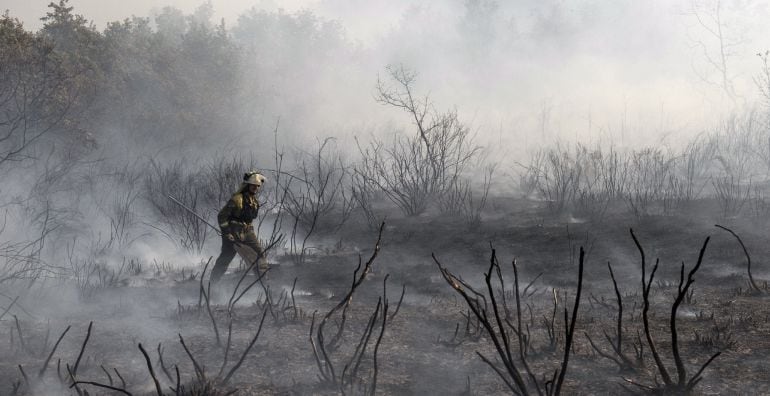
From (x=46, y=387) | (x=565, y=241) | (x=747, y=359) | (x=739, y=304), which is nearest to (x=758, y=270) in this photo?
(x=739, y=304)

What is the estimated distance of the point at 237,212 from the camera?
7438 millimetres

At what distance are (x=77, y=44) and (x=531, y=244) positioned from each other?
576 inches

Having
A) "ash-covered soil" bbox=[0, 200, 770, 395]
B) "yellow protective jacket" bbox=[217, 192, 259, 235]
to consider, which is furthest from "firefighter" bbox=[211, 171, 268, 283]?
"ash-covered soil" bbox=[0, 200, 770, 395]

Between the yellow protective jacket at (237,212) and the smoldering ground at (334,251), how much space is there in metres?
0.36

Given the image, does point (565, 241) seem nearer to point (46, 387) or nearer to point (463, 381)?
point (463, 381)

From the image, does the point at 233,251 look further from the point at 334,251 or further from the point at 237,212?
the point at 334,251

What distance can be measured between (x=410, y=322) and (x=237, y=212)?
2.54 metres

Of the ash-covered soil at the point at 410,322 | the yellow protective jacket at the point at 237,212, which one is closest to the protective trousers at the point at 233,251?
the yellow protective jacket at the point at 237,212

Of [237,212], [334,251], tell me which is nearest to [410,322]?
→ [237,212]

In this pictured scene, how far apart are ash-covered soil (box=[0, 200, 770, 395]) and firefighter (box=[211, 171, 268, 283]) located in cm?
42

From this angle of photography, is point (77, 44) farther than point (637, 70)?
No

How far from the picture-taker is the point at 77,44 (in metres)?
18.2

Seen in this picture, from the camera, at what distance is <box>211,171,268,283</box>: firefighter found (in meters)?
7.34

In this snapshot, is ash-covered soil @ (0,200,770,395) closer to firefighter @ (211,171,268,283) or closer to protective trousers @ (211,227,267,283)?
protective trousers @ (211,227,267,283)
